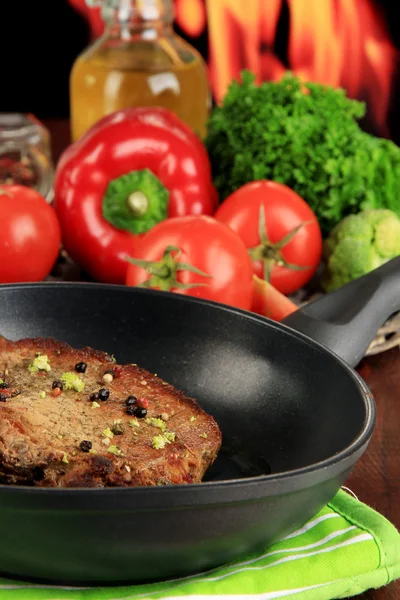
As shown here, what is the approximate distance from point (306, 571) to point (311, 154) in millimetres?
1158

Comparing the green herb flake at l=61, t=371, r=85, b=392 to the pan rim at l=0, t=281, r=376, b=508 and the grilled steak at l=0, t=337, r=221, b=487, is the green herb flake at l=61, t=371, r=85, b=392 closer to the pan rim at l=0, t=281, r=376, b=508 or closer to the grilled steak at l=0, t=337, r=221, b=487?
the grilled steak at l=0, t=337, r=221, b=487

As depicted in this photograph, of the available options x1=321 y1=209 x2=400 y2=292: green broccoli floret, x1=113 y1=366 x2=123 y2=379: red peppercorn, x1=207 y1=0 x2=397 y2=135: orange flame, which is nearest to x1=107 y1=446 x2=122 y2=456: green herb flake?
x1=113 y1=366 x2=123 y2=379: red peppercorn

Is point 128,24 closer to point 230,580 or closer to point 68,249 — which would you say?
point 68,249

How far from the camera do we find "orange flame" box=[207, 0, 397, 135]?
413 cm

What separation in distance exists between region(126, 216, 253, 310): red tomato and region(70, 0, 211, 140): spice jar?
75 cm

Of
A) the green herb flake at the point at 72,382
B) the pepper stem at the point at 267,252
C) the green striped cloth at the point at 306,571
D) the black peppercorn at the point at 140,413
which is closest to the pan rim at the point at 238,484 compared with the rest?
the green striped cloth at the point at 306,571

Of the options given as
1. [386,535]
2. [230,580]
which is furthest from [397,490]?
[230,580]

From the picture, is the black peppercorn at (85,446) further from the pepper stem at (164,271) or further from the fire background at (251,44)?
the fire background at (251,44)

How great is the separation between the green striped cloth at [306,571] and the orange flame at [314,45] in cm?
326

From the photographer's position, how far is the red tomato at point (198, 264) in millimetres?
1692

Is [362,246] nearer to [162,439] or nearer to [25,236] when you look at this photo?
[25,236]

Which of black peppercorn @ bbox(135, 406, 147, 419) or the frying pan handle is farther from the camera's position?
the frying pan handle

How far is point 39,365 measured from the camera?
1327 millimetres

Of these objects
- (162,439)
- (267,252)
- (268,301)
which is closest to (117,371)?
(162,439)
